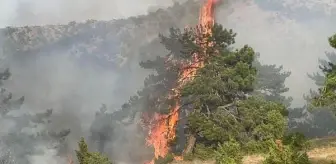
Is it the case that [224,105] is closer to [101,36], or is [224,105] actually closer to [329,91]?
[329,91]

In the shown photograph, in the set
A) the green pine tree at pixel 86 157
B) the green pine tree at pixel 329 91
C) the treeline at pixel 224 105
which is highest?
the treeline at pixel 224 105

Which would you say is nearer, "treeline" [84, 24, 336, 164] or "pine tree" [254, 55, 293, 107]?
"treeline" [84, 24, 336, 164]

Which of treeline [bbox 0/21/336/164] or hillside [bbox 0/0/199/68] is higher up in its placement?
hillside [bbox 0/0/199/68]

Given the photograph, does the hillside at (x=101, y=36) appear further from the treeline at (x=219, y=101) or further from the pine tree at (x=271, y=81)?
the treeline at (x=219, y=101)

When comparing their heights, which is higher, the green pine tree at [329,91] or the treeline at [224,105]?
the treeline at [224,105]

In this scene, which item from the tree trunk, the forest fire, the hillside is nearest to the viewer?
the tree trunk

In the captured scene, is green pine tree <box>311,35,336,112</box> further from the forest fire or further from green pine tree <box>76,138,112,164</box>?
the forest fire

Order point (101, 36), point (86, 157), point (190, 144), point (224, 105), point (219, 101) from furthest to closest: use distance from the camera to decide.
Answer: point (101, 36)
point (190, 144)
point (224, 105)
point (219, 101)
point (86, 157)

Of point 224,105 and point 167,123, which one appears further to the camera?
point 167,123

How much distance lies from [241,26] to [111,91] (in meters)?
47.9

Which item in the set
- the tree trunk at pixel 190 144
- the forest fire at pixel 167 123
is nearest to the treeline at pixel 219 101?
the tree trunk at pixel 190 144

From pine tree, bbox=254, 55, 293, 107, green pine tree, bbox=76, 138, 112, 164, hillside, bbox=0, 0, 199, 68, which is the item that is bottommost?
green pine tree, bbox=76, 138, 112, 164

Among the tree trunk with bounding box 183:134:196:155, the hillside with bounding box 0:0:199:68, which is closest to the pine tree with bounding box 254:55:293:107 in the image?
the tree trunk with bounding box 183:134:196:155

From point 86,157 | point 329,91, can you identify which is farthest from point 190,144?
point 329,91
